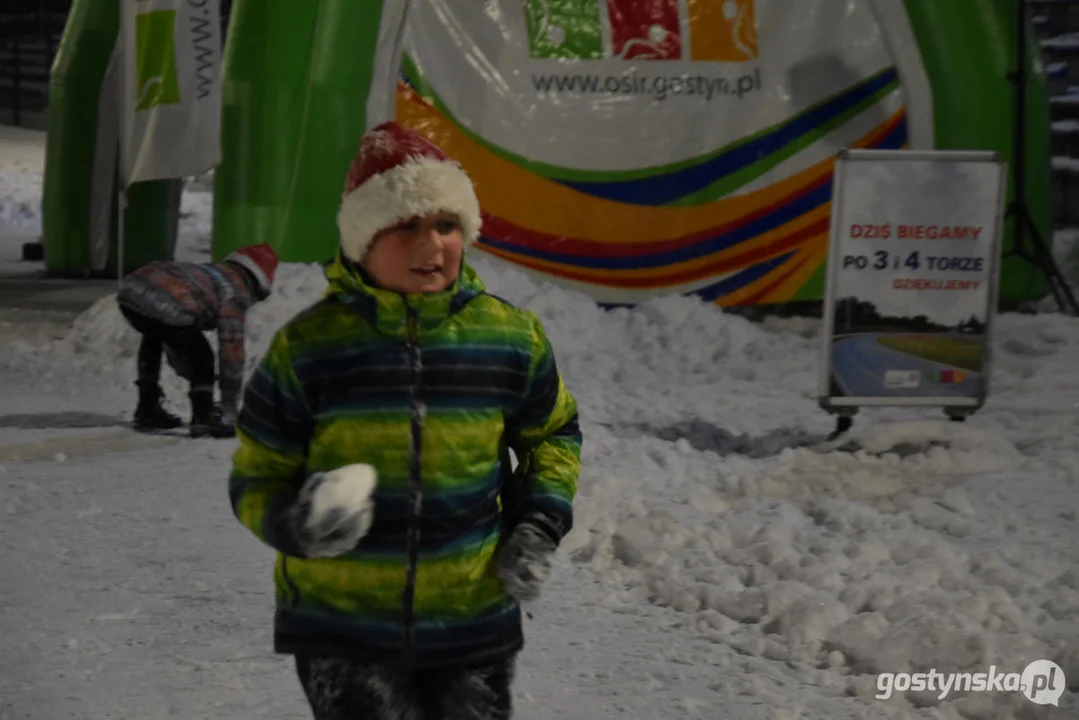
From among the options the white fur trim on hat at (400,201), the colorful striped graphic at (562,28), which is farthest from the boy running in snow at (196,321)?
the white fur trim on hat at (400,201)

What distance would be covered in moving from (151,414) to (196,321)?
77 cm

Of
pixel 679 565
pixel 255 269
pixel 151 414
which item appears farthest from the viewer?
pixel 151 414

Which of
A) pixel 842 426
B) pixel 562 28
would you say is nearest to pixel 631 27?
pixel 562 28

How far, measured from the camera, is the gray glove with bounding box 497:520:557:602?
8.18 feet

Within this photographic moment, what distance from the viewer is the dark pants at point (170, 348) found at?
7004mm

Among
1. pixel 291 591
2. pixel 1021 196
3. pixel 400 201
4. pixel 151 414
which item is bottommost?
pixel 151 414

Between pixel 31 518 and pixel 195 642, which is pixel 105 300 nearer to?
pixel 31 518

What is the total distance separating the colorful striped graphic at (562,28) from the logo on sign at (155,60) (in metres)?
2.41

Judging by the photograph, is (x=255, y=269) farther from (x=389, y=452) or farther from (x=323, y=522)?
(x=323, y=522)

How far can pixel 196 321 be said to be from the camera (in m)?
6.91

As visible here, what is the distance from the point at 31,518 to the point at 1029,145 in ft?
24.6

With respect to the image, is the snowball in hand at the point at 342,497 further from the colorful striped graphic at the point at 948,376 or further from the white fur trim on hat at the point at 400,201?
the colorful striped graphic at the point at 948,376

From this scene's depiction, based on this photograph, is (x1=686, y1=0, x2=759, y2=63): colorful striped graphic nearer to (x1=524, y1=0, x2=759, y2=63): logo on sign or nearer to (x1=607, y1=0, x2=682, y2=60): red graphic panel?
(x1=524, y1=0, x2=759, y2=63): logo on sign

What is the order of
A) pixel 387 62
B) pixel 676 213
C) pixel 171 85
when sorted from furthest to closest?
1. pixel 676 213
2. pixel 387 62
3. pixel 171 85
